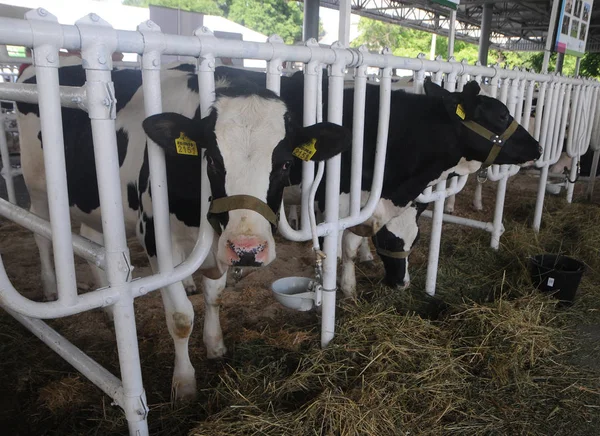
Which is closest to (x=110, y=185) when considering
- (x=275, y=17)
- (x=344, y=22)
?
(x=344, y=22)

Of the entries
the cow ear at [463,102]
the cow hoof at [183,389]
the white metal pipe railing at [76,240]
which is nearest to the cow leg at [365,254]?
the cow ear at [463,102]

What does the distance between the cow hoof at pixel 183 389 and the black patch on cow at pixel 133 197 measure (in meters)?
0.88

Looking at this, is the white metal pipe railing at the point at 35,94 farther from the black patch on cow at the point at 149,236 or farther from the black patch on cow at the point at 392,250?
the black patch on cow at the point at 392,250

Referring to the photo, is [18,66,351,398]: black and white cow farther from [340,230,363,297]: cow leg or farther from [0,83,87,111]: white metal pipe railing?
[340,230,363,297]: cow leg

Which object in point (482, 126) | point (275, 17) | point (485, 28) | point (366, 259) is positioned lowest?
point (366, 259)

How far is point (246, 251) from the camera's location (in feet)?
5.49

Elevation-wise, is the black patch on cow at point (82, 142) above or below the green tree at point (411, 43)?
below

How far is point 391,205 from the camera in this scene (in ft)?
11.0

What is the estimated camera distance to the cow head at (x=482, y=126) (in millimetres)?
3041

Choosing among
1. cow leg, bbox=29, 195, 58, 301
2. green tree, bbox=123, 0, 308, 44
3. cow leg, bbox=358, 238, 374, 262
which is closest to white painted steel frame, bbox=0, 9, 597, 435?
cow leg, bbox=29, 195, 58, 301

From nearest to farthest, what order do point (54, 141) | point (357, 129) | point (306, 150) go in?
point (54, 141) → point (306, 150) → point (357, 129)

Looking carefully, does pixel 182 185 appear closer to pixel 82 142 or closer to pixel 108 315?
pixel 82 142

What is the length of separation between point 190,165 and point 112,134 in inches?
30.7

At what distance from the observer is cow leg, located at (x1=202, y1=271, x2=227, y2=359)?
279 centimetres
